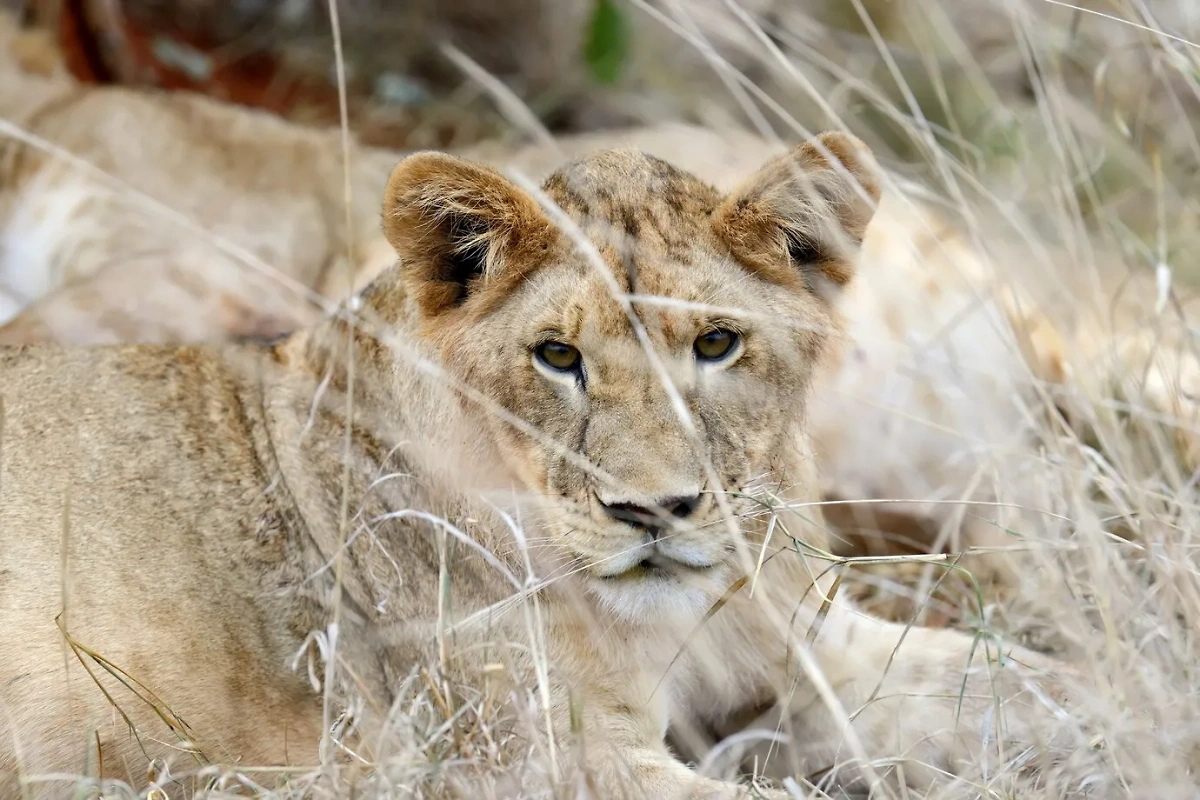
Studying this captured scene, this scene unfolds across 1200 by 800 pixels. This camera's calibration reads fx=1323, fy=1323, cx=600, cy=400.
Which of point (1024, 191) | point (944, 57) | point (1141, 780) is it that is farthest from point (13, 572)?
point (944, 57)

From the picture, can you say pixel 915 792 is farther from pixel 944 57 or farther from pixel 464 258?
pixel 944 57

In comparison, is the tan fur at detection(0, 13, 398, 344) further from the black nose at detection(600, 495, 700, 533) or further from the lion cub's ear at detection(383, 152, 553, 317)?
the black nose at detection(600, 495, 700, 533)

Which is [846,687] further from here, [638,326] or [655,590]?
[638,326]

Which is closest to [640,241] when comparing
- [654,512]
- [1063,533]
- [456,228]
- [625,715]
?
[456,228]

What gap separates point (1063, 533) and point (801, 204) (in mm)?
1169

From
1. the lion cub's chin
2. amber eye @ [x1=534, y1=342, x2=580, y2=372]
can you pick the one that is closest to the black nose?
the lion cub's chin

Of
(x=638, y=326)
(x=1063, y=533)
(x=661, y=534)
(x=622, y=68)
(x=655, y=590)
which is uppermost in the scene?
(x=638, y=326)

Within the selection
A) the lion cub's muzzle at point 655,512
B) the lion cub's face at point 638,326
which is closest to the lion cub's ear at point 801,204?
the lion cub's face at point 638,326

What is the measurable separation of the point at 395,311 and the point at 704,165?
2272mm

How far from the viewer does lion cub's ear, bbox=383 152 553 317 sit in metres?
2.50

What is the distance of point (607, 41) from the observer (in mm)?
6715

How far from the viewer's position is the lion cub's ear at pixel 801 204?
2588mm

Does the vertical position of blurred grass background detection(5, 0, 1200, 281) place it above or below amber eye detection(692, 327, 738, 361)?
below

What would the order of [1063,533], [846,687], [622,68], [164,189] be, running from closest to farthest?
[846,687]
[1063,533]
[164,189]
[622,68]
